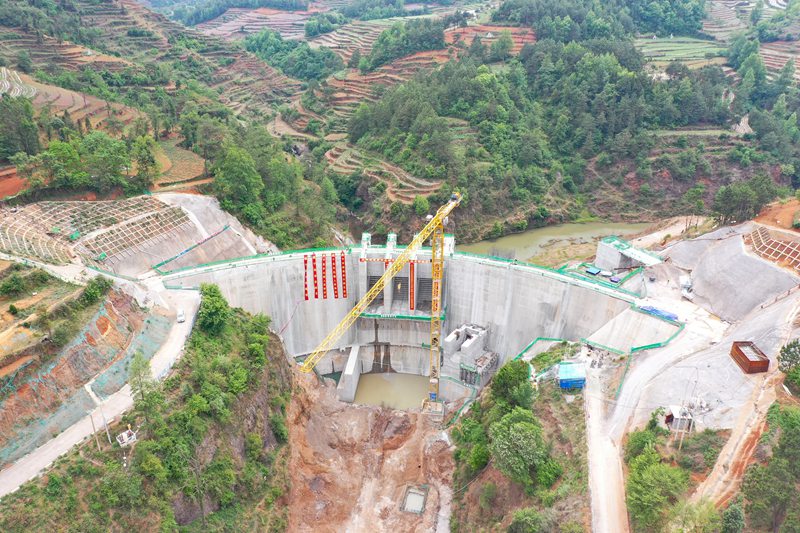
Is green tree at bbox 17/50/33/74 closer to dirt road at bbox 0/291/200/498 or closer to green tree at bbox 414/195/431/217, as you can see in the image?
green tree at bbox 414/195/431/217

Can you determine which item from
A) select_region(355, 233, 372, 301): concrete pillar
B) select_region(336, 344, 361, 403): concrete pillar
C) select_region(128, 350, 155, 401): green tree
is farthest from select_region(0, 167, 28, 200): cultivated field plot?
select_region(336, 344, 361, 403): concrete pillar

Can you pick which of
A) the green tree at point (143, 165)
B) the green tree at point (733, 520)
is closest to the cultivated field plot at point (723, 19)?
the green tree at point (143, 165)

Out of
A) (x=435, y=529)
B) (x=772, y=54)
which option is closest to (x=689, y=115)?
(x=772, y=54)

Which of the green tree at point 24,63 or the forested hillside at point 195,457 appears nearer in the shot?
the forested hillside at point 195,457

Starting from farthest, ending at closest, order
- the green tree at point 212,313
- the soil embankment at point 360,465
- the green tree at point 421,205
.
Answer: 1. the green tree at point 421,205
2. the green tree at point 212,313
3. the soil embankment at point 360,465

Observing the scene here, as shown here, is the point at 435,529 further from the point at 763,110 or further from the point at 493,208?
the point at 763,110

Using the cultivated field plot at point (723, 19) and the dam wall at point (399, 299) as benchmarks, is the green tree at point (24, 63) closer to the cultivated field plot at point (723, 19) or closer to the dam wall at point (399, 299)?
the dam wall at point (399, 299)

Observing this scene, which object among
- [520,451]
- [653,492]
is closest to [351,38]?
[520,451]
